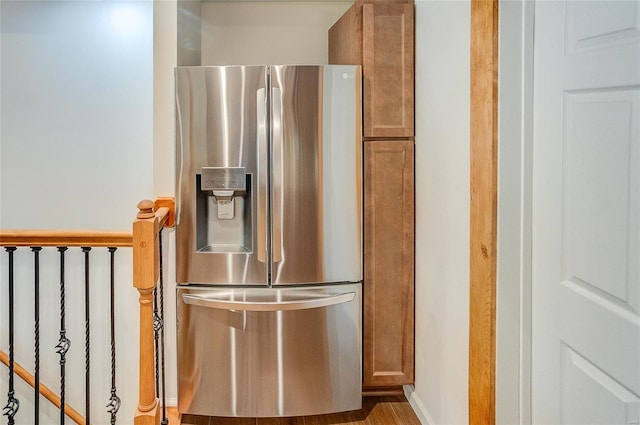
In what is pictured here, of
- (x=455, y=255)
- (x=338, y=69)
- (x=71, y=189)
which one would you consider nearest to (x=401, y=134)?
(x=338, y=69)

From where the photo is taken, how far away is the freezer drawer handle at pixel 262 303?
7.64 feet

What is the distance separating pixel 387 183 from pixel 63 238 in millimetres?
1438

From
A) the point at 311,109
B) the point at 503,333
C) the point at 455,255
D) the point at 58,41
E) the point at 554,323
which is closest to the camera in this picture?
the point at 554,323

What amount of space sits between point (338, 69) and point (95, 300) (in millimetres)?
2023

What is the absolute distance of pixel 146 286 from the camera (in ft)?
6.45

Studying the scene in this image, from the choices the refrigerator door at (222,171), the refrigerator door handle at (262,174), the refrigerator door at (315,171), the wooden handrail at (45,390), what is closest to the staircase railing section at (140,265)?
the refrigerator door at (222,171)

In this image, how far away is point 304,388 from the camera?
243 centimetres

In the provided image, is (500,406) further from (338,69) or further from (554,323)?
(338,69)

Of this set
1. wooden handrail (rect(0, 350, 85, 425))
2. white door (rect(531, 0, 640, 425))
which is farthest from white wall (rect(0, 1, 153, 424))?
white door (rect(531, 0, 640, 425))

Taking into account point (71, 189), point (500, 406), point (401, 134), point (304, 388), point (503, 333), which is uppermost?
point (401, 134)

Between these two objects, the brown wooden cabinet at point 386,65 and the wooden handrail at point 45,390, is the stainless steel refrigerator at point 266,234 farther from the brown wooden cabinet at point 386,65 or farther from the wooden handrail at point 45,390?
the wooden handrail at point 45,390

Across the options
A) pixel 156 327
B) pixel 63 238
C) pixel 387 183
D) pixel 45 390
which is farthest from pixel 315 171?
pixel 45 390

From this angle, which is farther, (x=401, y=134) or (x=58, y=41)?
(x=58, y=41)

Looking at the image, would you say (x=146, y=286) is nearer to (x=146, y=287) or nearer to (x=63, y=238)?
(x=146, y=287)
